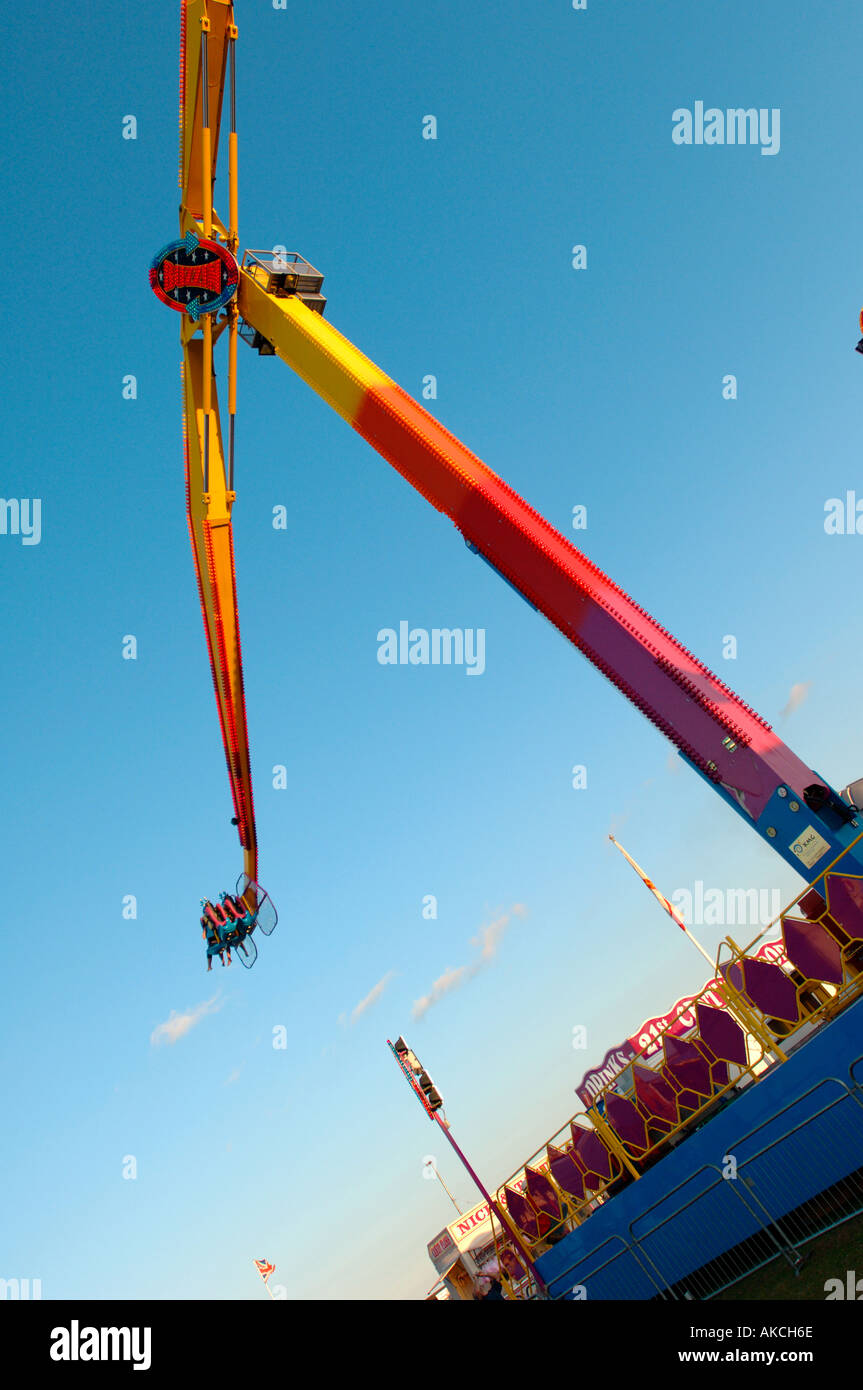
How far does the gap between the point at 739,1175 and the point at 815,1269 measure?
1130mm

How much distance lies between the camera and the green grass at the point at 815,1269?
29.2ft

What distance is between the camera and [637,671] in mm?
9953

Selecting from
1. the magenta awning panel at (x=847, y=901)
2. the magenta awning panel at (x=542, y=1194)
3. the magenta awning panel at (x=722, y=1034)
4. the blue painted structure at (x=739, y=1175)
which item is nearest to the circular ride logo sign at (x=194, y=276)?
the magenta awning panel at (x=847, y=901)

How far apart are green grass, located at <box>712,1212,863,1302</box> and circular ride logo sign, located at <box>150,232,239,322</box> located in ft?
51.6

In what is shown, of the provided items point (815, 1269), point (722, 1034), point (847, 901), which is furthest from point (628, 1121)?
point (847, 901)

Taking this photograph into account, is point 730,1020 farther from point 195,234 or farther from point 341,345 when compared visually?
point 195,234

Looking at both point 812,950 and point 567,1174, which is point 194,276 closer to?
point 812,950

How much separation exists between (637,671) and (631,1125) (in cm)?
676

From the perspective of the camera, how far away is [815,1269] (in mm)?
9305

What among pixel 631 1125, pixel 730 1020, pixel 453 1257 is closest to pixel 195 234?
pixel 730 1020

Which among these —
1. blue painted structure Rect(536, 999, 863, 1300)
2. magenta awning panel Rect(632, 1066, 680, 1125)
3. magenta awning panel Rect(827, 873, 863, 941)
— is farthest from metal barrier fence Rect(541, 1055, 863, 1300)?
magenta awning panel Rect(827, 873, 863, 941)

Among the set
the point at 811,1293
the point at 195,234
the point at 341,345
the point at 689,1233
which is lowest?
the point at 811,1293

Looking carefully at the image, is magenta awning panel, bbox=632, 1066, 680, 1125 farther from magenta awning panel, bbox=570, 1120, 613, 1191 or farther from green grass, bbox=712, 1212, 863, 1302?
A: green grass, bbox=712, 1212, 863, 1302
